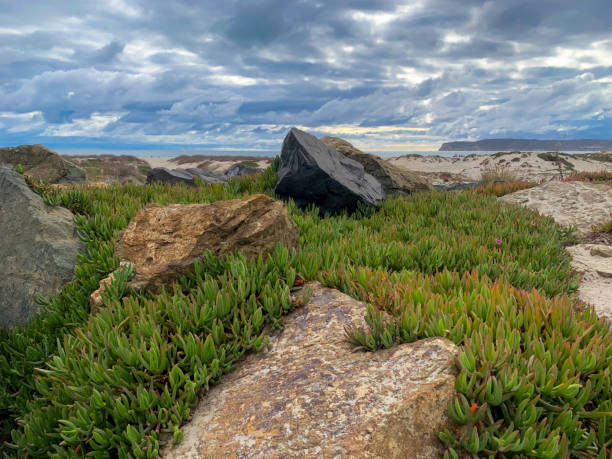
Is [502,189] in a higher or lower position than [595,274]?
higher

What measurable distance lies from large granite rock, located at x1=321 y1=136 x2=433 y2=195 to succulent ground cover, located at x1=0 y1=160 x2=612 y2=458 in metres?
6.18

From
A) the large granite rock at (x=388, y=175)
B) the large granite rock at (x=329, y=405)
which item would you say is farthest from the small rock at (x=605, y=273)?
the large granite rock at (x=329, y=405)

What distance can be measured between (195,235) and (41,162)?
1013cm

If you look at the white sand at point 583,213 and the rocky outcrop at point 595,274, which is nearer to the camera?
the rocky outcrop at point 595,274

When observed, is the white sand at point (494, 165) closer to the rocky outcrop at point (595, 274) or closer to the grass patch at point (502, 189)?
the grass patch at point (502, 189)

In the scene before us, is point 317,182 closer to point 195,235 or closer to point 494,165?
point 195,235

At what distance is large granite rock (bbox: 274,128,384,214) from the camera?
27.4 feet

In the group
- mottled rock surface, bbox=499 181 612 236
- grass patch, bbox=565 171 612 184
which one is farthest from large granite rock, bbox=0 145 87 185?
grass patch, bbox=565 171 612 184

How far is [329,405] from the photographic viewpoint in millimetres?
2516

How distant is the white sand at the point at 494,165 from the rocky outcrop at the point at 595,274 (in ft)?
65.9

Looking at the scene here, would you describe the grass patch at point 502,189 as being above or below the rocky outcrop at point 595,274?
above

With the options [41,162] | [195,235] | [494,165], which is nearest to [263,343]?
[195,235]

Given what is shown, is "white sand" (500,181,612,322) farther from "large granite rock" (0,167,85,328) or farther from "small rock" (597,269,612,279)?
"large granite rock" (0,167,85,328)

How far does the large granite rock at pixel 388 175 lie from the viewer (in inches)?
445
